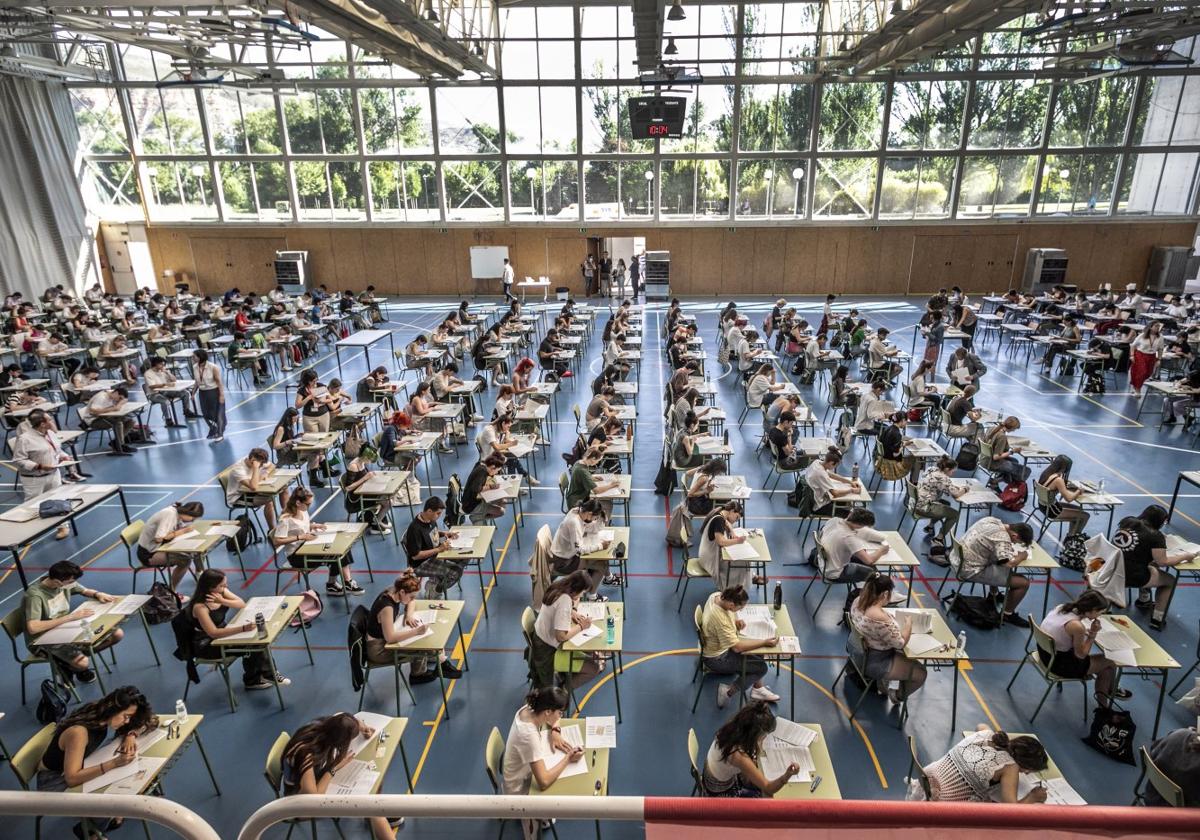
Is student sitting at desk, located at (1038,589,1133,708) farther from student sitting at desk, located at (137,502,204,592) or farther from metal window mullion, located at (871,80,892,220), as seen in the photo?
metal window mullion, located at (871,80,892,220)

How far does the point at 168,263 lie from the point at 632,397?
2686 centimetres

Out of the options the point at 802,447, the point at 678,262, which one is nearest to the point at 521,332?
the point at 802,447

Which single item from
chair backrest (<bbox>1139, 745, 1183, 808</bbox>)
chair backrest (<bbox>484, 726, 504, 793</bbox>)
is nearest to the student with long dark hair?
chair backrest (<bbox>484, 726, 504, 793</bbox>)

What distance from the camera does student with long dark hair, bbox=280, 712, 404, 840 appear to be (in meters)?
4.96

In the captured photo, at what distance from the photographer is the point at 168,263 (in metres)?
32.7

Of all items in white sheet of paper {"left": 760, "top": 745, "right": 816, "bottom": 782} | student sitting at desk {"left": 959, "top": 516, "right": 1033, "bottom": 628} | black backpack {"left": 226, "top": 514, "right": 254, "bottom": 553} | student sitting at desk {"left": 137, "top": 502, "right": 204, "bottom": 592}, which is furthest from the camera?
black backpack {"left": 226, "top": 514, "right": 254, "bottom": 553}

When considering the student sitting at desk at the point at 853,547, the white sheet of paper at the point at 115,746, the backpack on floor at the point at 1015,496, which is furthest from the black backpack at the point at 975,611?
the white sheet of paper at the point at 115,746

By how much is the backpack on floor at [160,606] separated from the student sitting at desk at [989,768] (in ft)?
29.0

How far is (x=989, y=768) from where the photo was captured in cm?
504

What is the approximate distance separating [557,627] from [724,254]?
2706cm

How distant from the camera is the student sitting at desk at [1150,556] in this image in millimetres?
8203

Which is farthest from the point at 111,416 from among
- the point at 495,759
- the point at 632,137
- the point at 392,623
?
the point at 632,137

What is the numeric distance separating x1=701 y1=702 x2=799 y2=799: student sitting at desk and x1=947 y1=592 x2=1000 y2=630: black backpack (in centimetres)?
465

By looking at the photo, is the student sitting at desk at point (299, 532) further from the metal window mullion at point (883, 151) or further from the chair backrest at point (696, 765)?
the metal window mullion at point (883, 151)
